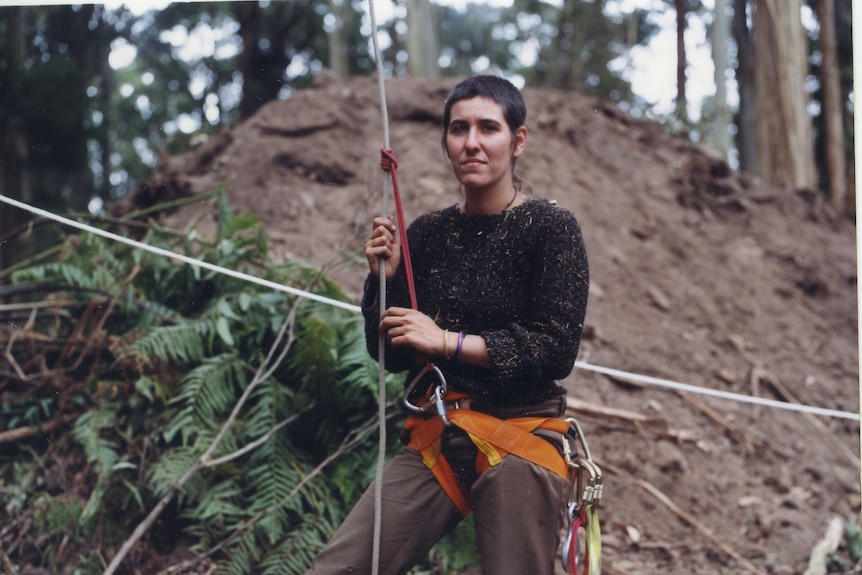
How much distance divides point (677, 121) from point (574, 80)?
451 cm

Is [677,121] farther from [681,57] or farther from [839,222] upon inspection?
[681,57]

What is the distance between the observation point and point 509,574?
1.87 meters

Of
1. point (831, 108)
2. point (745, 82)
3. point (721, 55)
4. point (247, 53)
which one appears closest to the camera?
point (831, 108)

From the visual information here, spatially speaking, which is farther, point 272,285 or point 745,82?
point 745,82

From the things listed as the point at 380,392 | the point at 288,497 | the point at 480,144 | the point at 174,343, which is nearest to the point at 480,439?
the point at 380,392

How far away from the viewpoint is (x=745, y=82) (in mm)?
14570

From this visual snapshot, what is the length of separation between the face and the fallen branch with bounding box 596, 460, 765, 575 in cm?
251

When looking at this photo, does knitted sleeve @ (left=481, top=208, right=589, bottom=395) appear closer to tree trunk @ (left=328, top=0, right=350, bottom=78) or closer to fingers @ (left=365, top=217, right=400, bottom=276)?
fingers @ (left=365, top=217, right=400, bottom=276)

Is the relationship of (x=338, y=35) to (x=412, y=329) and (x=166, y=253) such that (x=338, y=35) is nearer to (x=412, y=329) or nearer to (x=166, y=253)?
(x=166, y=253)

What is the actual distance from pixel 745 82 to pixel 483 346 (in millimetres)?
14596

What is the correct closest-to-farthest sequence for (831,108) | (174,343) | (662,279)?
(174,343) < (662,279) < (831,108)

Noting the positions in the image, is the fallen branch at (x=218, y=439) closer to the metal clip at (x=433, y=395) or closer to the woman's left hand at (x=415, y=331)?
the metal clip at (x=433, y=395)

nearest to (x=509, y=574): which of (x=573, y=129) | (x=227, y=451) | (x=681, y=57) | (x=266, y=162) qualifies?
(x=227, y=451)

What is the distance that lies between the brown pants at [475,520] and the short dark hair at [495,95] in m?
0.89
